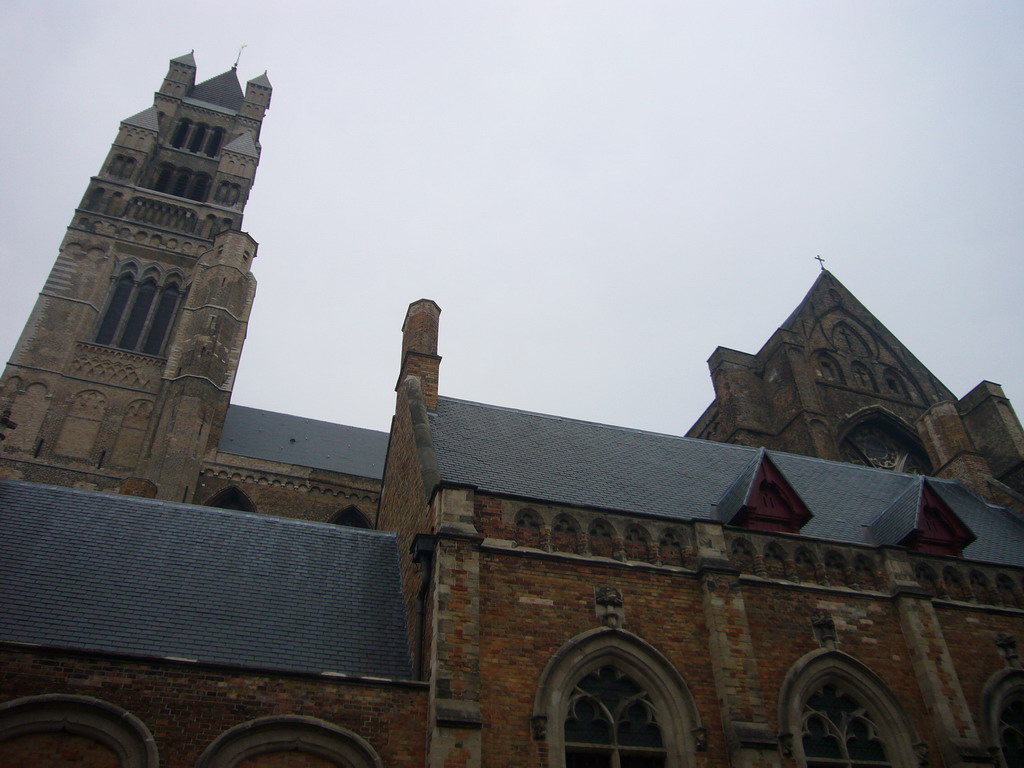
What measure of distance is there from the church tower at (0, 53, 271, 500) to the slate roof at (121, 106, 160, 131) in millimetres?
91

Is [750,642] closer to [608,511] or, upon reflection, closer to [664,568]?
[664,568]

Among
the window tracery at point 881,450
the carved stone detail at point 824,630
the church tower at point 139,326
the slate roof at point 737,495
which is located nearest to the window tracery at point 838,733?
the carved stone detail at point 824,630

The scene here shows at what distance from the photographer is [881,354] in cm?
2538

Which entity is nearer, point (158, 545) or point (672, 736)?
point (672, 736)

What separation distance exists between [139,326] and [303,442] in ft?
26.9

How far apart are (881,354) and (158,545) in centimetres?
2223

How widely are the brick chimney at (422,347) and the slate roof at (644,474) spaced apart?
0.50 meters

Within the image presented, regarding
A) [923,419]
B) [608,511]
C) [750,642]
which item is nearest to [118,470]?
[608,511]

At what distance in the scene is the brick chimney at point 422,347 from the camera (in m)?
15.5

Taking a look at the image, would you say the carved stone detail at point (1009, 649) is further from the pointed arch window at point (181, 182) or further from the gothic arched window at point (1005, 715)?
the pointed arch window at point (181, 182)

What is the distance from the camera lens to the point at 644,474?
14898 mm

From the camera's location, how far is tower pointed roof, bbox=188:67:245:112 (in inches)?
1835

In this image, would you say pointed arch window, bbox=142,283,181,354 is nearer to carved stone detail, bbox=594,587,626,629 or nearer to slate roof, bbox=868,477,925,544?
carved stone detail, bbox=594,587,626,629

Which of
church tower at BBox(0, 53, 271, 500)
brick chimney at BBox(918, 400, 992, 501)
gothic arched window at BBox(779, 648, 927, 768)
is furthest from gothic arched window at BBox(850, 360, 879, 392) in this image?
church tower at BBox(0, 53, 271, 500)
